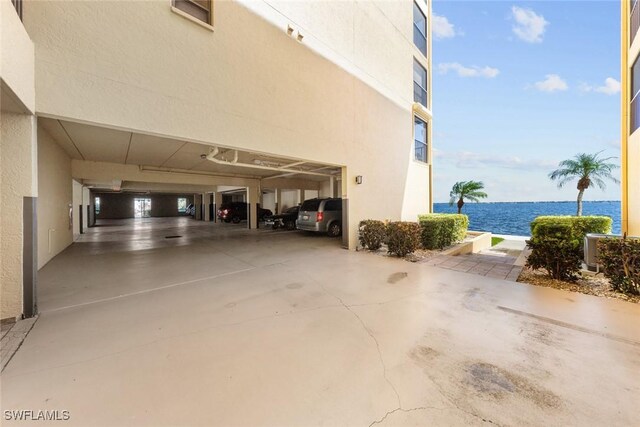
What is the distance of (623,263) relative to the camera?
3.85m

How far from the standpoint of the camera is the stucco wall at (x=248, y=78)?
11.4 feet

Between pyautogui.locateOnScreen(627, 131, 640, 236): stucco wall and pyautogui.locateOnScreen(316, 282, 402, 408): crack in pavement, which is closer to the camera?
pyautogui.locateOnScreen(316, 282, 402, 408): crack in pavement

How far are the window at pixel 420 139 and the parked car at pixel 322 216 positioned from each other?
208 inches

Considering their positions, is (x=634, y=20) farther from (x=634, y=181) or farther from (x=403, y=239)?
(x=403, y=239)

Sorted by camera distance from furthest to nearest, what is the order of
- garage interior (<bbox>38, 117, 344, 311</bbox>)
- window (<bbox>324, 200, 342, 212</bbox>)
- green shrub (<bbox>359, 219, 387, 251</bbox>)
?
1. window (<bbox>324, 200, 342, 212</bbox>)
2. green shrub (<bbox>359, 219, 387, 251</bbox>)
3. garage interior (<bbox>38, 117, 344, 311</bbox>)

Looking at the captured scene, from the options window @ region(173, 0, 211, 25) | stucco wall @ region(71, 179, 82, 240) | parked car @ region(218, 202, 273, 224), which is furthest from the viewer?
parked car @ region(218, 202, 273, 224)

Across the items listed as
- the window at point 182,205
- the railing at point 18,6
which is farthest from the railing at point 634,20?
the window at point 182,205

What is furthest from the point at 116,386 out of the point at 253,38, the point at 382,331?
the point at 253,38

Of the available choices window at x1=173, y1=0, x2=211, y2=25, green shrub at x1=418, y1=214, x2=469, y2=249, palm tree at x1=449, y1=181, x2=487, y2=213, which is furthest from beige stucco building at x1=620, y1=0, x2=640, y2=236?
window at x1=173, y1=0, x2=211, y2=25

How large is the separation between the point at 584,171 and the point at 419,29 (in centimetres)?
1371

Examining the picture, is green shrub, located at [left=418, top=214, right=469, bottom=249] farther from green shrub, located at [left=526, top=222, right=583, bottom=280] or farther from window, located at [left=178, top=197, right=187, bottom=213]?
window, located at [left=178, top=197, right=187, bottom=213]

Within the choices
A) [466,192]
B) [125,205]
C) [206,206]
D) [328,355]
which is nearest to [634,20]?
[466,192]

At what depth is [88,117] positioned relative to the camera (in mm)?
3498

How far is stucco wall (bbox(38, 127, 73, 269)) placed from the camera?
5.43 meters
